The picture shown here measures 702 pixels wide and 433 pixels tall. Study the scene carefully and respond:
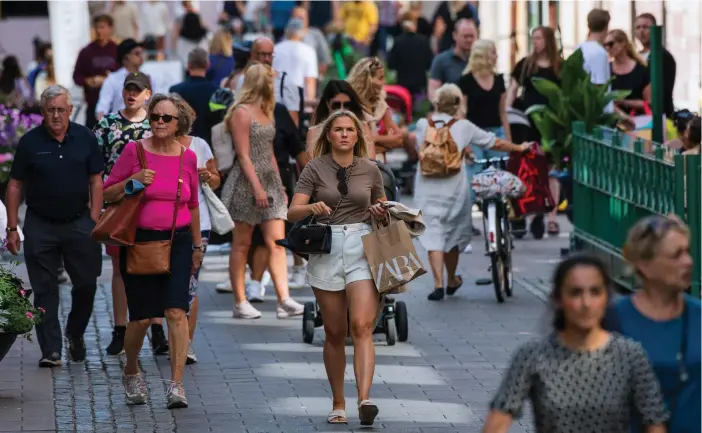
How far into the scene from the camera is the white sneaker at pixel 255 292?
42.6ft

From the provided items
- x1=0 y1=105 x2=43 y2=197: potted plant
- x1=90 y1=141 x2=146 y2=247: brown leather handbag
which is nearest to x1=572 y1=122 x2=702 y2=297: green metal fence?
x1=90 y1=141 x2=146 y2=247: brown leather handbag

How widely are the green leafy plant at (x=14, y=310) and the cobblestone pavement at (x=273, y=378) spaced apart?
0.40 meters

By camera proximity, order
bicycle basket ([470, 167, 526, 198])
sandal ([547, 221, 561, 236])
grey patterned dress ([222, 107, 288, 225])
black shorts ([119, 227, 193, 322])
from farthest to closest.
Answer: sandal ([547, 221, 561, 236]), bicycle basket ([470, 167, 526, 198]), grey patterned dress ([222, 107, 288, 225]), black shorts ([119, 227, 193, 322])

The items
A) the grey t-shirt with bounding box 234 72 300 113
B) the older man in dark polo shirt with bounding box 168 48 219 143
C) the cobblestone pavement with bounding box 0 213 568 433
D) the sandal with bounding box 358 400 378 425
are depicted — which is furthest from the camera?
the older man in dark polo shirt with bounding box 168 48 219 143

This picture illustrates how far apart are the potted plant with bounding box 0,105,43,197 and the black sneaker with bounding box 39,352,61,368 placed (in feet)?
21.6

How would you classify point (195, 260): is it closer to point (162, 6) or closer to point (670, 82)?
point (670, 82)

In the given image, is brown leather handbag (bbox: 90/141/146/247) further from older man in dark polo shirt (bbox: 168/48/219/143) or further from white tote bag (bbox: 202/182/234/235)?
older man in dark polo shirt (bbox: 168/48/219/143)

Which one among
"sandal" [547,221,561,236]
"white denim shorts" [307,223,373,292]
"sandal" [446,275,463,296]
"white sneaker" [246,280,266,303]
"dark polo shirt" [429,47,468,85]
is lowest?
"sandal" [547,221,561,236]

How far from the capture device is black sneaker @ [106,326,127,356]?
424 inches

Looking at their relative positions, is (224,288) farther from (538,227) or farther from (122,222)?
(122,222)

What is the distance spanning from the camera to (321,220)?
8.59 m

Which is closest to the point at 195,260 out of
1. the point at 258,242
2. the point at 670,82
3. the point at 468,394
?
the point at 468,394

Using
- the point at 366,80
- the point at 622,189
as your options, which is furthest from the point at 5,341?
the point at 622,189

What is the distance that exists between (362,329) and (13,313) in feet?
6.90
